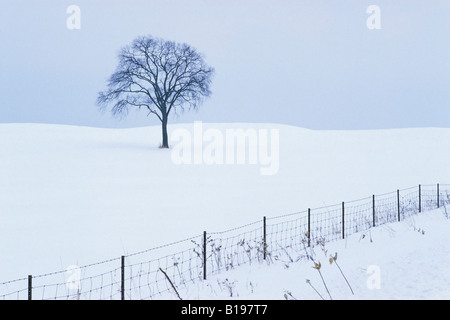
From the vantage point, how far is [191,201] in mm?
14984

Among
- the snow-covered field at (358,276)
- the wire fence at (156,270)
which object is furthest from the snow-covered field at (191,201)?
the wire fence at (156,270)

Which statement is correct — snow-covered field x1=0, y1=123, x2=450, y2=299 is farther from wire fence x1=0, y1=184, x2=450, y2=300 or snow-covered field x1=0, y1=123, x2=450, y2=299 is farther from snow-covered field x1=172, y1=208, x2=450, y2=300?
wire fence x1=0, y1=184, x2=450, y2=300

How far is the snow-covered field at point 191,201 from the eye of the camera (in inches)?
254

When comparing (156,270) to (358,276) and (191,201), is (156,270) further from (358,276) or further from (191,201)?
(191,201)

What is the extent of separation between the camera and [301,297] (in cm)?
505

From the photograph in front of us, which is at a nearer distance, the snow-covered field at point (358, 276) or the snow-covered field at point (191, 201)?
the snow-covered field at point (358, 276)

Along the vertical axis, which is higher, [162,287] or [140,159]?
Answer: [140,159]

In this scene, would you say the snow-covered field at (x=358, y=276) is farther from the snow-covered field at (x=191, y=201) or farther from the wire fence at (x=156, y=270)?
the wire fence at (x=156, y=270)

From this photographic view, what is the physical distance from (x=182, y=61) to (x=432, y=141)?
921 inches

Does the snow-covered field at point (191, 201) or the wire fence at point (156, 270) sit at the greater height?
the snow-covered field at point (191, 201)

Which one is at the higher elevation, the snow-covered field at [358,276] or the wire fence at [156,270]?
the snow-covered field at [358,276]
